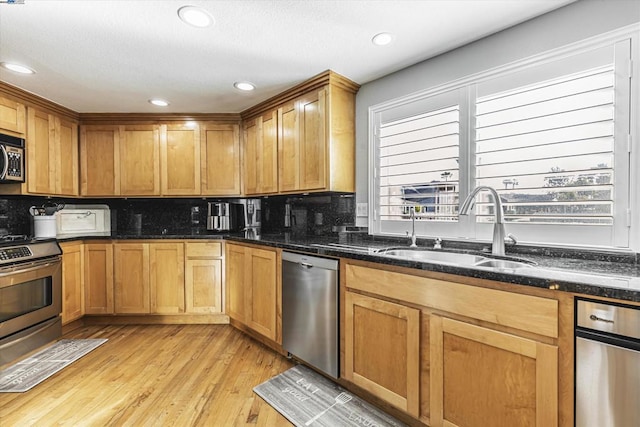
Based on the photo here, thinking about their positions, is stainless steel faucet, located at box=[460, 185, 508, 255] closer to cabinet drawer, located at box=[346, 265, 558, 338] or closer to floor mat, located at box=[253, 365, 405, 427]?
cabinet drawer, located at box=[346, 265, 558, 338]

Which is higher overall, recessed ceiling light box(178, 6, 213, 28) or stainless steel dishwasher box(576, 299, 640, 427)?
recessed ceiling light box(178, 6, 213, 28)

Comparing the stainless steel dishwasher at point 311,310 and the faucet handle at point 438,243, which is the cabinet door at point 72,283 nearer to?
the stainless steel dishwasher at point 311,310

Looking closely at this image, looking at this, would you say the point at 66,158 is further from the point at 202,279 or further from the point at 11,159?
the point at 202,279

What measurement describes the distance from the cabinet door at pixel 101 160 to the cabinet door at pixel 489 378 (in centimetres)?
351

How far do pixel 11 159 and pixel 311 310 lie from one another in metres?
2.80

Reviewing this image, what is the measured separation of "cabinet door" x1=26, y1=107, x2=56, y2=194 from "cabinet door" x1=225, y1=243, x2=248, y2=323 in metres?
1.79

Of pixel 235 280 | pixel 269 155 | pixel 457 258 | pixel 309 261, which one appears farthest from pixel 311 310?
pixel 269 155

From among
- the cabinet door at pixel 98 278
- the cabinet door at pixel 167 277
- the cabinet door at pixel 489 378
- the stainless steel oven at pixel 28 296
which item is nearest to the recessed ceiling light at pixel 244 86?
the cabinet door at pixel 167 277

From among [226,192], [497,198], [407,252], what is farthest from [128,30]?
[497,198]

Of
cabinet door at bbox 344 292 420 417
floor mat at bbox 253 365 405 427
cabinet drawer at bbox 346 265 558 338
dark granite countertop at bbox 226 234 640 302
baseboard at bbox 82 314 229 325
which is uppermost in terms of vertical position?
dark granite countertop at bbox 226 234 640 302

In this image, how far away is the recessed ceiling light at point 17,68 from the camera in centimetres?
223

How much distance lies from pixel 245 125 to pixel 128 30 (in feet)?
5.23

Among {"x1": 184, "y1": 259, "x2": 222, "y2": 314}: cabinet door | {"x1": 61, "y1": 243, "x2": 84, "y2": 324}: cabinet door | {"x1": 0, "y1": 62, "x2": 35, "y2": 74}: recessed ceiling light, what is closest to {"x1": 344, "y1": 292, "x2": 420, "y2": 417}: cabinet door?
{"x1": 184, "y1": 259, "x2": 222, "y2": 314}: cabinet door

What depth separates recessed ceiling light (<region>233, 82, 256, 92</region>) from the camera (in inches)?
103
